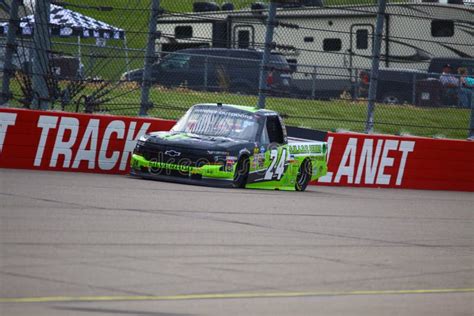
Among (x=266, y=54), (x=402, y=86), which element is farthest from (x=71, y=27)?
(x=402, y=86)

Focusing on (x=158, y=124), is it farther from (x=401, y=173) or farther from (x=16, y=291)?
(x=16, y=291)

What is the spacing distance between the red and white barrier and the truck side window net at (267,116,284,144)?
169 centimetres

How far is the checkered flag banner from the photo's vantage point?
17.6m

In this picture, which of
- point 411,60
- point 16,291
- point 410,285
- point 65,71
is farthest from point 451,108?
point 16,291

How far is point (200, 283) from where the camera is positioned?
808 cm

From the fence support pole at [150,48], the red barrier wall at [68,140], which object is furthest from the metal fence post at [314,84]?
the fence support pole at [150,48]

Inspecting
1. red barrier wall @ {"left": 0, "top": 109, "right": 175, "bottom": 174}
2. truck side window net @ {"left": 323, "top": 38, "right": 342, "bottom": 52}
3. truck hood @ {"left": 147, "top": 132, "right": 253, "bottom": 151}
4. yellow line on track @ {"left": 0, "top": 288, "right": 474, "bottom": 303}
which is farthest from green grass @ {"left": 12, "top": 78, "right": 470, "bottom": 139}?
yellow line on track @ {"left": 0, "top": 288, "right": 474, "bottom": 303}

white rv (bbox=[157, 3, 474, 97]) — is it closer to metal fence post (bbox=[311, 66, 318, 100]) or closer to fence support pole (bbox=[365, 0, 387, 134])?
metal fence post (bbox=[311, 66, 318, 100])

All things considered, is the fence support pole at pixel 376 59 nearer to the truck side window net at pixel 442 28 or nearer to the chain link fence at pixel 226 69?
the chain link fence at pixel 226 69

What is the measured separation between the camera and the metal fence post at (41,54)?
56.9 ft

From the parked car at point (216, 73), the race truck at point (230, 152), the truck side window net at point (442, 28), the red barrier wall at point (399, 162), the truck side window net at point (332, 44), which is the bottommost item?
the red barrier wall at point (399, 162)

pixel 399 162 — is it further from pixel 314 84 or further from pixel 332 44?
pixel 332 44

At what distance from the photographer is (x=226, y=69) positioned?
19.5 metres

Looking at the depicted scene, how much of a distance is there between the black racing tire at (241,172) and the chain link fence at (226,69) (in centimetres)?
186
